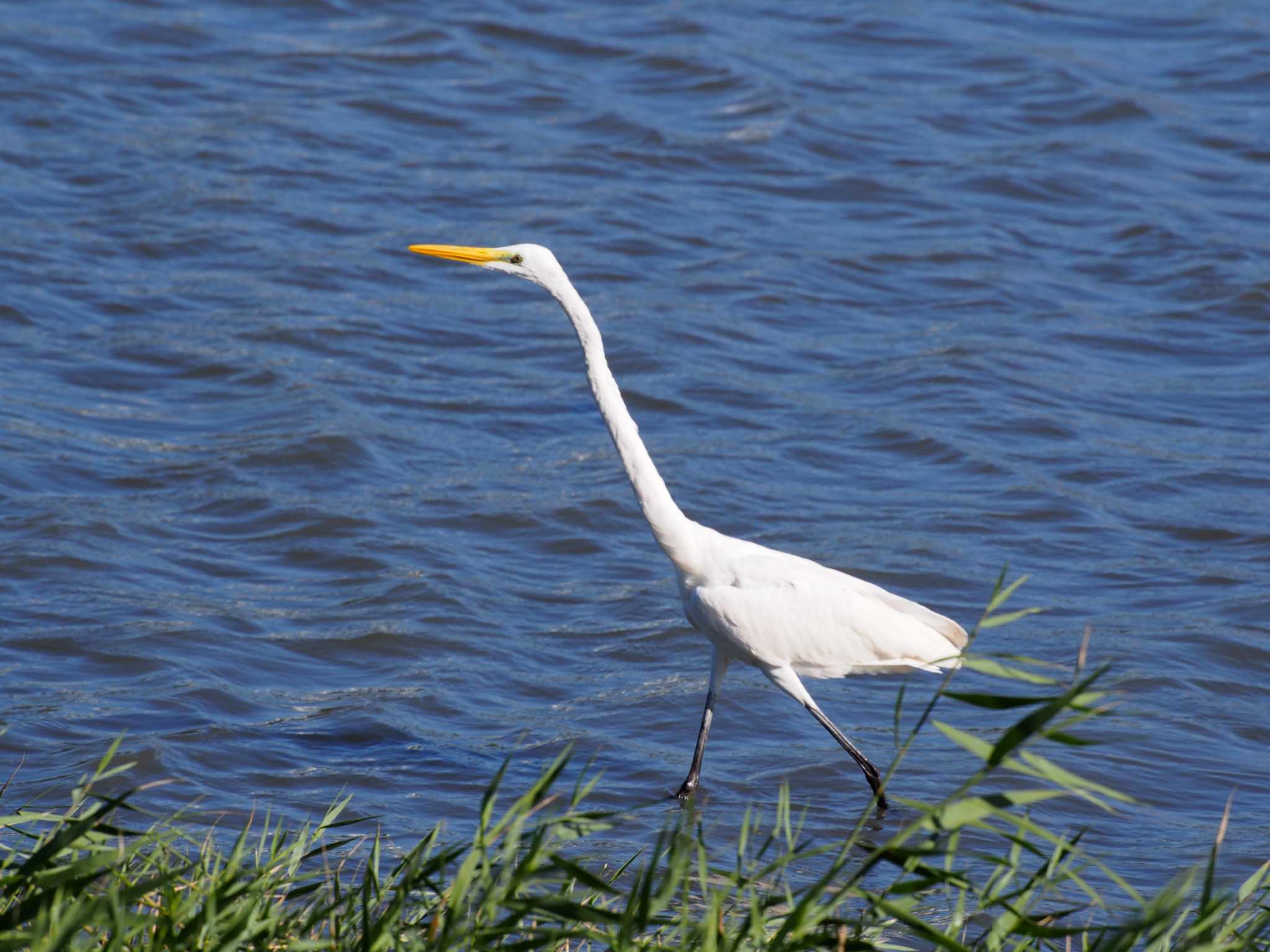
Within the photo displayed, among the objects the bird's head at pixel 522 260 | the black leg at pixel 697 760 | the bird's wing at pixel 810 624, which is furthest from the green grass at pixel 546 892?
the bird's head at pixel 522 260

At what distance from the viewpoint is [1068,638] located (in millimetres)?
6832

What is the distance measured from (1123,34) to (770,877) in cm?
1246

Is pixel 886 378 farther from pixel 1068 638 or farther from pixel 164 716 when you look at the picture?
pixel 164 716

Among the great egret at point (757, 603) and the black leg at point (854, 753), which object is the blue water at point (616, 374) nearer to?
the black leg at point (854, 753)

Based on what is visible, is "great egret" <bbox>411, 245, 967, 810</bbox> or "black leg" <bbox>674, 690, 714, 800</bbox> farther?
"black leg" <bbox>674, 690, 714, 800</bbox>

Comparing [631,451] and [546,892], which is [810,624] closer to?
[631,451]

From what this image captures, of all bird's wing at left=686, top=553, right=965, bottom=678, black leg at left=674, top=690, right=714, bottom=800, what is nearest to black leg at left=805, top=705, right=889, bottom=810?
bird's wing at left=686, top=553, right=965, bottom=678

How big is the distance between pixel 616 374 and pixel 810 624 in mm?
4404

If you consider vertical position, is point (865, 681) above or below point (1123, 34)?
below

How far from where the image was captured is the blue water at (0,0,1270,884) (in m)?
5.94

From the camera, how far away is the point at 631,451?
5.19 m

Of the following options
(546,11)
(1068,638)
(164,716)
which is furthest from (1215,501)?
(546,11)

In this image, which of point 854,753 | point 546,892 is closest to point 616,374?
point 854,753

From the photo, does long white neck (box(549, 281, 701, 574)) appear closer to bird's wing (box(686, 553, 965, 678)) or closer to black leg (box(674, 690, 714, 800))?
bird's wing (box(686, 553, 965, 678))
